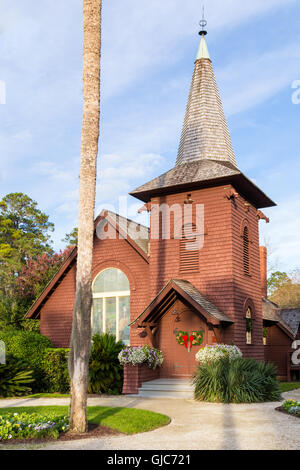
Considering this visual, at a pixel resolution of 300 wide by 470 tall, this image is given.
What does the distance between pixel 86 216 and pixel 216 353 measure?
751 cm

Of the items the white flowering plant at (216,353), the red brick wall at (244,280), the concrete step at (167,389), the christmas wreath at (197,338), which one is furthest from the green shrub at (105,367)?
the red brick wall at (244,280)

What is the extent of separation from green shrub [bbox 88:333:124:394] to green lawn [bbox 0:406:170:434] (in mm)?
4297

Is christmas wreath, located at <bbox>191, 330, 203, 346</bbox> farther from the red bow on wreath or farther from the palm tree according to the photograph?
the palm tree

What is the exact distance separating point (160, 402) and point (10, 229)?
34.7m

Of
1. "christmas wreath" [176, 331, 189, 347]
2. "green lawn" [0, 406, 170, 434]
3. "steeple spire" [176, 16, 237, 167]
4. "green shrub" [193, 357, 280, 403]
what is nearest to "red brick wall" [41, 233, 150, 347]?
"christmas wreath" [176, 331, 189, 347]

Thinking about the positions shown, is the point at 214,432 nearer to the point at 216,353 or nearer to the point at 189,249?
the point at 216,353

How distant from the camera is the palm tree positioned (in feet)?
28.8

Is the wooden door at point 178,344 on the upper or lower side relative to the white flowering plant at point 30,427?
upper

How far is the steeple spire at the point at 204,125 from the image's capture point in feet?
65.3

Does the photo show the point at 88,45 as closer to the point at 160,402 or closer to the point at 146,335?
the point at 160,402

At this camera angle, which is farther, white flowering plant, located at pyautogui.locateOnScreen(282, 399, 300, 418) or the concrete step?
the concrete step

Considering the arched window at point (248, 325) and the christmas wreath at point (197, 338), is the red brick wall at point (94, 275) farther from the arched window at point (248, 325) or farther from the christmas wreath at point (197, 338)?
the arched window at point (248, 325)

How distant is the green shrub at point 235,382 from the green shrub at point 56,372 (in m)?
5.58

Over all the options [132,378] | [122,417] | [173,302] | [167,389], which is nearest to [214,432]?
[122,417]
